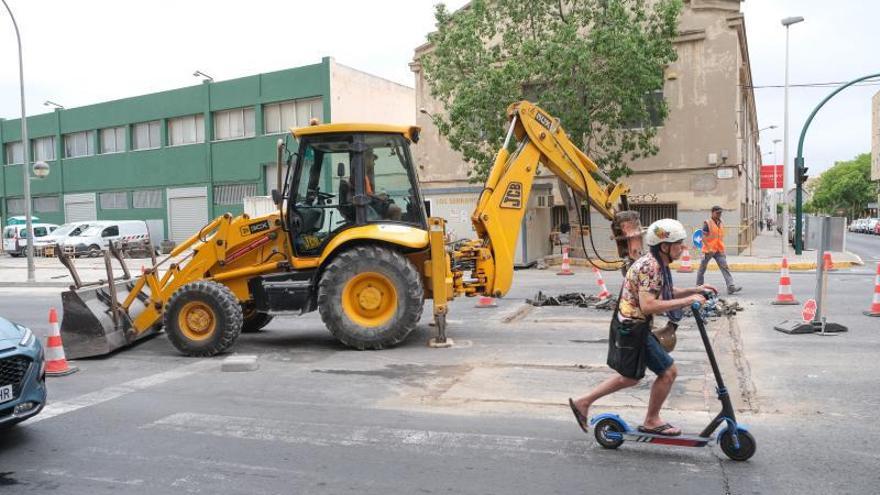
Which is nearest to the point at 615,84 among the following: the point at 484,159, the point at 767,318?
the point at 484,159

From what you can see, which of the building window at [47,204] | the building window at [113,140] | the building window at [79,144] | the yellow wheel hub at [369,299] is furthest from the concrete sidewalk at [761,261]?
the building window at [47,204]

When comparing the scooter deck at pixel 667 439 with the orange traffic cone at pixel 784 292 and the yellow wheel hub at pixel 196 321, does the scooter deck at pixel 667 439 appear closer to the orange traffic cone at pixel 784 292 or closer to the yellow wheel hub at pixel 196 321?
the yellow wheel hub at pixel 196 321

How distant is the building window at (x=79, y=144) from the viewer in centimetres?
4141

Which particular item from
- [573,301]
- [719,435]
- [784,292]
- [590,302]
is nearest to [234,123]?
[573,301]

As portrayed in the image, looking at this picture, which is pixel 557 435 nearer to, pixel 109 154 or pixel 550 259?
pixel 550 259

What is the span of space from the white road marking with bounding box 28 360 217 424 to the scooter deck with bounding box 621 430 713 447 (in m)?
4.95

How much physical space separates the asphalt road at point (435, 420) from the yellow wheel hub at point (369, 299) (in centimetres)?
45

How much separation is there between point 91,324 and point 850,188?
→ 109705 mm

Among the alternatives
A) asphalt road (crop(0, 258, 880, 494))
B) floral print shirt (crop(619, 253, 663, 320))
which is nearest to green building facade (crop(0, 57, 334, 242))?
asphalt road (crop(0, 258, 880, 494))

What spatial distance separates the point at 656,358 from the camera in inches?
196

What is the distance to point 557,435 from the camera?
557 cm

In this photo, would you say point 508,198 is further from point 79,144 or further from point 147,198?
point 79,144

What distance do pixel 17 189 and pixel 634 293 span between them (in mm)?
49581

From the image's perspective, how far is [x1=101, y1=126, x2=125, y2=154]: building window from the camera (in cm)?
4009
